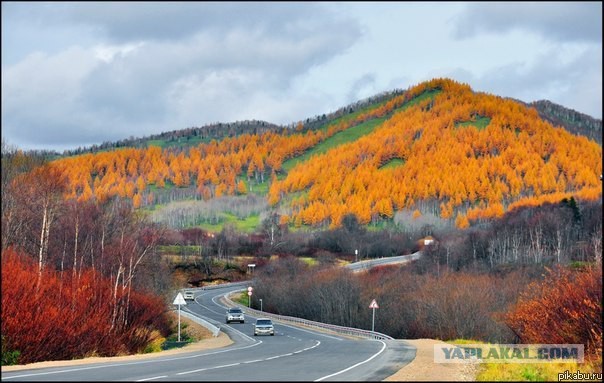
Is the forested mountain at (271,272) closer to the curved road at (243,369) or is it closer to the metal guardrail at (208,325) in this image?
the metal guardrail at (208,325)

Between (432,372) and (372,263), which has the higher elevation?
(372,263)

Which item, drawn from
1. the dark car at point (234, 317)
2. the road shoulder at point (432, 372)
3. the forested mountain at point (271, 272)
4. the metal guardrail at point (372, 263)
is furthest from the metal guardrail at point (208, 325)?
the metal guardrail at point (372, 263)

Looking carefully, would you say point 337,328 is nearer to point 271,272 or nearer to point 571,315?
point 571,315

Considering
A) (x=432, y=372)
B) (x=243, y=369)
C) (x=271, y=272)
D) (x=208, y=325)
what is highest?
(x=243, y=369)

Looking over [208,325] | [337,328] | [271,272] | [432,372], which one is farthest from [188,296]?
[432,372]

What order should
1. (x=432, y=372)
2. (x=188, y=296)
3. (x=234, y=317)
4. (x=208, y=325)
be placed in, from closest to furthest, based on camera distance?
(x=432, y=372)
(x=208, y=325)
(x=234, y=317)
(x=188, y=296)

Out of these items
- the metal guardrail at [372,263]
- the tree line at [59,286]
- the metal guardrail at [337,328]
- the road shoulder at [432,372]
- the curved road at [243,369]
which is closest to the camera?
the curved road at [243,369]

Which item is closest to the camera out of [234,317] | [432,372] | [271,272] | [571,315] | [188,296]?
[432,372]

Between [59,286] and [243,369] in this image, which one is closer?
[243,369]

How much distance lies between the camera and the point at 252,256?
146500 mm

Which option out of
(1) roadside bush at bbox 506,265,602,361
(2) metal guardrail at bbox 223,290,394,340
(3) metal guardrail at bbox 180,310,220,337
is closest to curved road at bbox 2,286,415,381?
(1) roadside bush at bbox 506,265,602,361

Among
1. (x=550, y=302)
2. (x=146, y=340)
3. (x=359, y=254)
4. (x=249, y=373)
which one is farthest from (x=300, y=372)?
(x=359, y=254)

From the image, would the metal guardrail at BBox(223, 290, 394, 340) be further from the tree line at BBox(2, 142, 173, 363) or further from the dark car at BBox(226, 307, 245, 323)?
the tree line at BBox(2, 142, 173, 363)

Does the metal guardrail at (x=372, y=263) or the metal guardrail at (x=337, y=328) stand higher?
the metal guardrail at (x=372, y=263)
